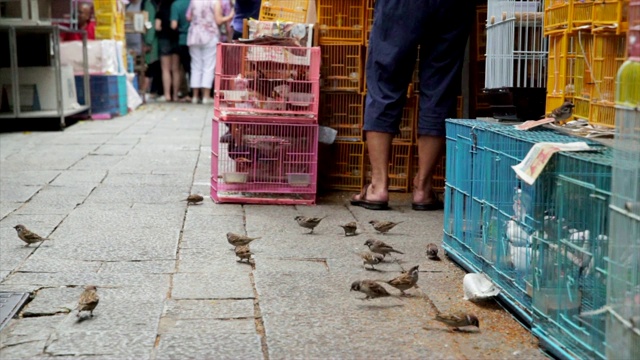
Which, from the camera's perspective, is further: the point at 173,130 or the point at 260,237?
the point at 173,130

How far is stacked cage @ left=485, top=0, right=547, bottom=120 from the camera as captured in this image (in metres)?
5.34

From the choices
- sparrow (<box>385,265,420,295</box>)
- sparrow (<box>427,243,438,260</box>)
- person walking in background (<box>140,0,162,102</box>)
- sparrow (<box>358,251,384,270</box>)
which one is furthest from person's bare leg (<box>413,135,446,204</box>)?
person walking in background (<box>140,0,162,102</box>)

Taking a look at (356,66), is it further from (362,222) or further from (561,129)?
(561,129)

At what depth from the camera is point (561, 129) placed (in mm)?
4344

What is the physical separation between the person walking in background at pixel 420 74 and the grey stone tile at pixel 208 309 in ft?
8.54

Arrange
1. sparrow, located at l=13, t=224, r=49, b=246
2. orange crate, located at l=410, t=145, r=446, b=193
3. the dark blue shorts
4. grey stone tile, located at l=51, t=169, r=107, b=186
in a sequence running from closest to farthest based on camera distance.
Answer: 1. sparrow, located at l=13, t=224, r=49, b=246
2. the dark blue shorts
3. orange crate, located at l=410, t=145, r=446, b=193
4. grey stone tile, located at l=51, t=169, r=107, b=186

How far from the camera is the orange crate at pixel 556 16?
4645mm

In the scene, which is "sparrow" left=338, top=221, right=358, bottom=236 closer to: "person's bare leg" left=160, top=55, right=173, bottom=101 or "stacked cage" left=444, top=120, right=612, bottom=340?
"stacked cage" left=444, top=120, right=612, bottom=340

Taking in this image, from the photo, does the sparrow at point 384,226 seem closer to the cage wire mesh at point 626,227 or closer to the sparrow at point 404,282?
the sparrow at point 404,282

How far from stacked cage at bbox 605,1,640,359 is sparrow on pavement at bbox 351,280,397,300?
1525 millimetres

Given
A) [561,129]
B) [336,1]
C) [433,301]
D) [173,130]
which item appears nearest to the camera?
[561,129]

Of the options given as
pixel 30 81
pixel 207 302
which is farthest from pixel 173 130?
pixel 207 302

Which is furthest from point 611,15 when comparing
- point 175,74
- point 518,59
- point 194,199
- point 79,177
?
point 175,74

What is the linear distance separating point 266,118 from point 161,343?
3434 mm
